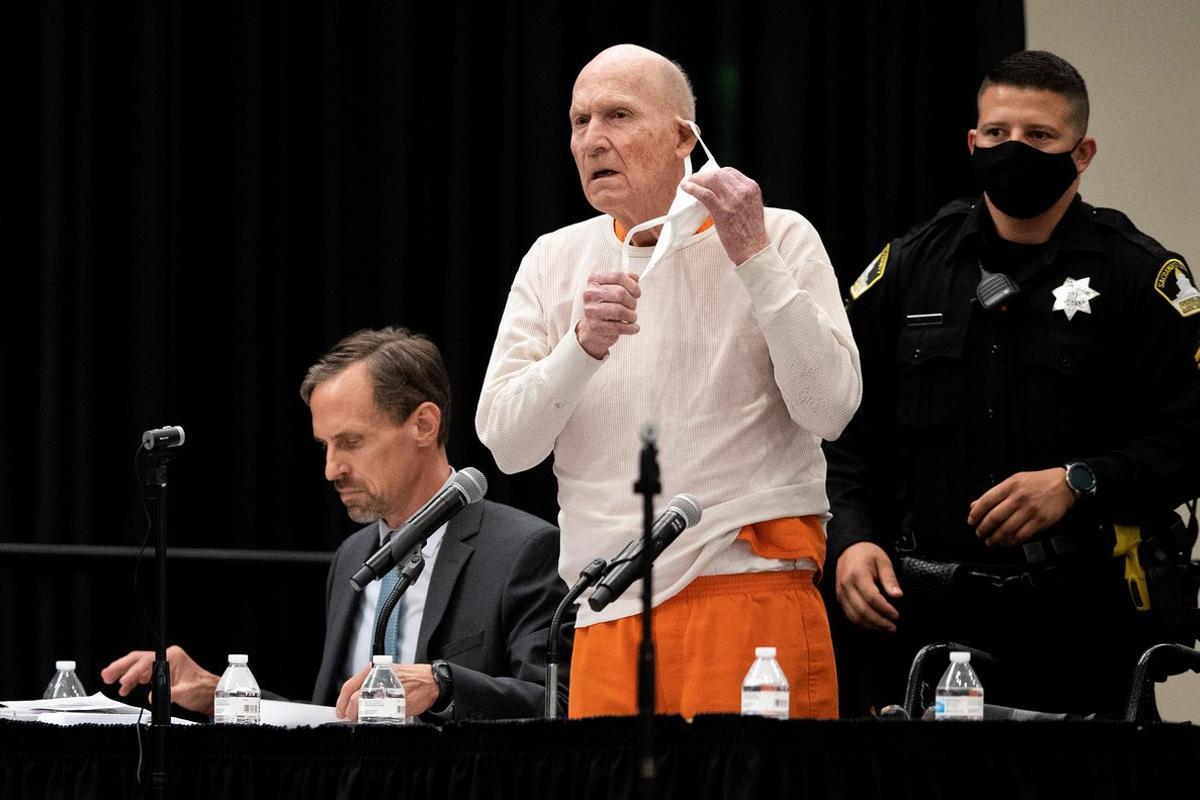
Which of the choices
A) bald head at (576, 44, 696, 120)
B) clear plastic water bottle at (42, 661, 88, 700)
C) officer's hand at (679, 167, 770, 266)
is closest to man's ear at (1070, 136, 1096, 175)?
bald head at (576, 44, 696, 120)

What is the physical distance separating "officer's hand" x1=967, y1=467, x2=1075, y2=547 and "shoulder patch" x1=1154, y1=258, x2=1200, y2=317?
378mm

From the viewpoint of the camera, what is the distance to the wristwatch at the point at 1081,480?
294 cm

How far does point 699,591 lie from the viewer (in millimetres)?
2588

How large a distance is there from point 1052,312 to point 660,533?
117cm

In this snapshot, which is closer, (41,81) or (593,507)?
(593,507)

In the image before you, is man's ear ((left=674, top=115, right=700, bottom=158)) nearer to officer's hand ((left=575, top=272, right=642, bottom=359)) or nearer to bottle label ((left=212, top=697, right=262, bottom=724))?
officer's hand ((left=575, top=272, right=642, bottom=359))

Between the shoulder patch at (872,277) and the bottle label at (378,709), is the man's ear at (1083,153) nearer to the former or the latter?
the shoulder patch at (872,277)

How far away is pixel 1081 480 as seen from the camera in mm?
2949

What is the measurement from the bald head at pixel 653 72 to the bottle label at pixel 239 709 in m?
1.18

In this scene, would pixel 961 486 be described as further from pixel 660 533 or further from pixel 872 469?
pixel 660 533

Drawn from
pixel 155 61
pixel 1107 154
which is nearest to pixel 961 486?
pixel 1107 154

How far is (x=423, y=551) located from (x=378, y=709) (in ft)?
2.48

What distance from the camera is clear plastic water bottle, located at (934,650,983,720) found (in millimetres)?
2404

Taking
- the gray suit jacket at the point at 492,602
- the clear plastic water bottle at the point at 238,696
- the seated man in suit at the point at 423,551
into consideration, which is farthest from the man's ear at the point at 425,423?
the clear plastic water bottle at the point at 238,696
